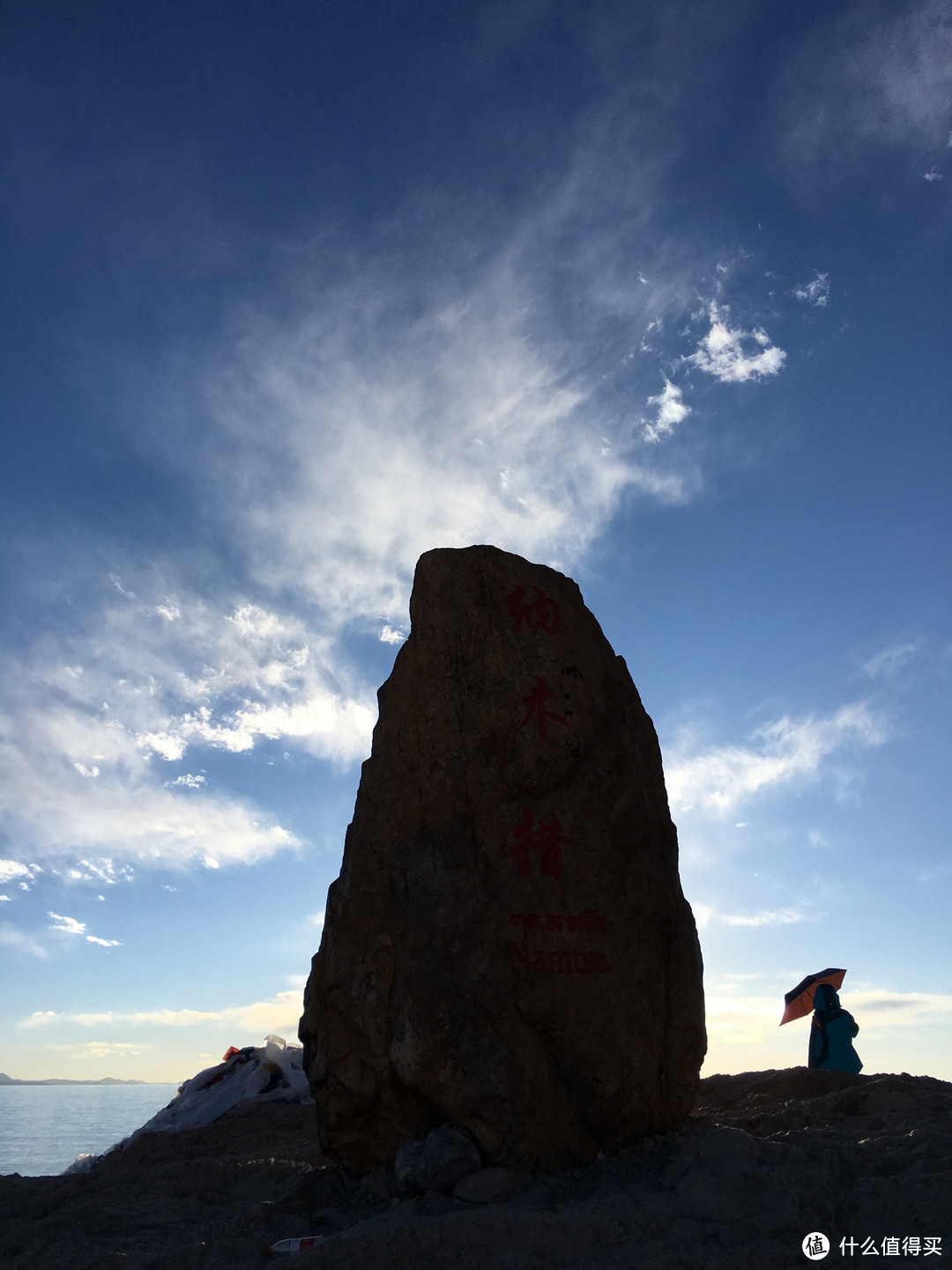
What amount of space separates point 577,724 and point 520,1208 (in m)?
2.74

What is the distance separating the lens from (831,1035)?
28.3 ft

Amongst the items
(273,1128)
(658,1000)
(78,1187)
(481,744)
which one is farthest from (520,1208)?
(273,1128)

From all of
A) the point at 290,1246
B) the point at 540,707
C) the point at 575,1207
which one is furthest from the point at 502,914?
the point at 290,1246

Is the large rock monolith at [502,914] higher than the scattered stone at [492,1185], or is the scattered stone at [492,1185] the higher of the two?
the large rock monolith at [502,914]

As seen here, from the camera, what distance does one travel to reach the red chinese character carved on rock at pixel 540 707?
5.55 m

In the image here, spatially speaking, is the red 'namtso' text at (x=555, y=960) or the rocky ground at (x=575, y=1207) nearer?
the rocky ground at (x=575, y=1207)

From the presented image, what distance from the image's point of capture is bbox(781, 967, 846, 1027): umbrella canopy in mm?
9636

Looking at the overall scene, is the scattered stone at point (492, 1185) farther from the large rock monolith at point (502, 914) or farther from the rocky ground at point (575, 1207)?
the large rock monolith at point (502, 914)

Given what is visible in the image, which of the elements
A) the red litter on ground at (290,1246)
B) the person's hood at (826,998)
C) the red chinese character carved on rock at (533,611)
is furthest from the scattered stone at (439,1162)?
the person's hood at (826,998)

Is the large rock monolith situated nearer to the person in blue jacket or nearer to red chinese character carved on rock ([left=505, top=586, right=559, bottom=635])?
red chinese character carved on rock ([left=505, top=586, right=559, bottom=635])

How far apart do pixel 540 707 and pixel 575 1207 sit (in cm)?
277

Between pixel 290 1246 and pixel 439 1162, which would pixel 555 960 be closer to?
pixel 439 1162

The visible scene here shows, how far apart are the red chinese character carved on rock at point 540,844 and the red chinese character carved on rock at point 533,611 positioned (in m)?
1.27

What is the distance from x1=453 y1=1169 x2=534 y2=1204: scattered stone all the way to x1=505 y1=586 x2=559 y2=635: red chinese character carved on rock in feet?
10.5
